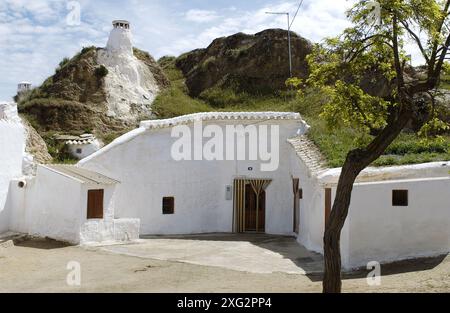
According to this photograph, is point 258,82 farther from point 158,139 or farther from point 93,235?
point 93,235

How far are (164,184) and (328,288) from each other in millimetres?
10274

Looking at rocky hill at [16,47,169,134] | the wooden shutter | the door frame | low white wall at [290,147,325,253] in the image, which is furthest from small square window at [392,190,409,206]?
rocky hill at [16,47,169,134]

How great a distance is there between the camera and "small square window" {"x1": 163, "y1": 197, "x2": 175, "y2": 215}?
1709cm

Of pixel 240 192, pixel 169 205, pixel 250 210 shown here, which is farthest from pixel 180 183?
pixel 250 210

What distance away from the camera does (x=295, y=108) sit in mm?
25359

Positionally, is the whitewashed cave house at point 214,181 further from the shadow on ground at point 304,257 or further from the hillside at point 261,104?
the hillside at point 261,104

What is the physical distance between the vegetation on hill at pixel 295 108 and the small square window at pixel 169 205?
527 cm

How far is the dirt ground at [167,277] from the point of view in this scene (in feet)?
30.5

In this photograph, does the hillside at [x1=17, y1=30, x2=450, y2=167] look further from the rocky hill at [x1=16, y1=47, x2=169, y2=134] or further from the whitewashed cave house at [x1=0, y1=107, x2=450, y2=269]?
the whitewashed cave house at [x1=0, y1=107, x2=450, y2=269]

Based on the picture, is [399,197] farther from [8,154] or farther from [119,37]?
[119,37]

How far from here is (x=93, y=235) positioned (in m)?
14.3

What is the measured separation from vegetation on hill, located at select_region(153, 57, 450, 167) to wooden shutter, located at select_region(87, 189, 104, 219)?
6.45 m

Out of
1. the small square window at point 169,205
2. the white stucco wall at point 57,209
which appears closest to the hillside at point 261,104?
the small square window at point 169,205

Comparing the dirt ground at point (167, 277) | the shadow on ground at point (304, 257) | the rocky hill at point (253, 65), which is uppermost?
the rocky hill at point (253, 65)
